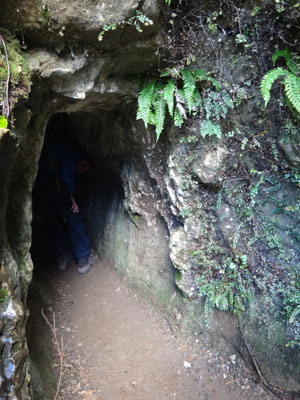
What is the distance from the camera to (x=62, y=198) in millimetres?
6047

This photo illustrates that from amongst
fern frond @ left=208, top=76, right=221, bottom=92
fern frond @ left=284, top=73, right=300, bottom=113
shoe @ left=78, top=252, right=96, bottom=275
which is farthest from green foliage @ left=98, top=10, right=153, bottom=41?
shoe @ left=78, top=252, right=96, bottom=275

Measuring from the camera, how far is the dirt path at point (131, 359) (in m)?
3.97

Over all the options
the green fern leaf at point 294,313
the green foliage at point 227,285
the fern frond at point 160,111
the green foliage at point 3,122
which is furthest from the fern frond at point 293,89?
the green foliage at point 3,122

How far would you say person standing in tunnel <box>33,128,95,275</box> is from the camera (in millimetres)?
5598

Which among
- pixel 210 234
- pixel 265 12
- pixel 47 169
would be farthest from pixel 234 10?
pixel 47 169

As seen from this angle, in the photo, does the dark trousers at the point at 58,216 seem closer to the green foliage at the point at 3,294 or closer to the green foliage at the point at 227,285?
the green foliage at the point at 227,285

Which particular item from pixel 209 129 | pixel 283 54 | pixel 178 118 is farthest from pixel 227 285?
pixel 283 54

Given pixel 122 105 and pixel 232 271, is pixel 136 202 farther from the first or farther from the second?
pixel 232 271

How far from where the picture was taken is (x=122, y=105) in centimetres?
433

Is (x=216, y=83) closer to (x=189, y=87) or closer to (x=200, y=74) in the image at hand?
(x=200, y=74)

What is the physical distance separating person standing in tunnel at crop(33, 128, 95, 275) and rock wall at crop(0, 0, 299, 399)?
1219 mm

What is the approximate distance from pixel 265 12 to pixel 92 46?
1851mm

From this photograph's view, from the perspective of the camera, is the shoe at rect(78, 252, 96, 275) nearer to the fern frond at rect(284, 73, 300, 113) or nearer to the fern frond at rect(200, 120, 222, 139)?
the fern frond at rect(200, 120, 222, 139)

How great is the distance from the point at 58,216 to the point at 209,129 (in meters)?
3.95
